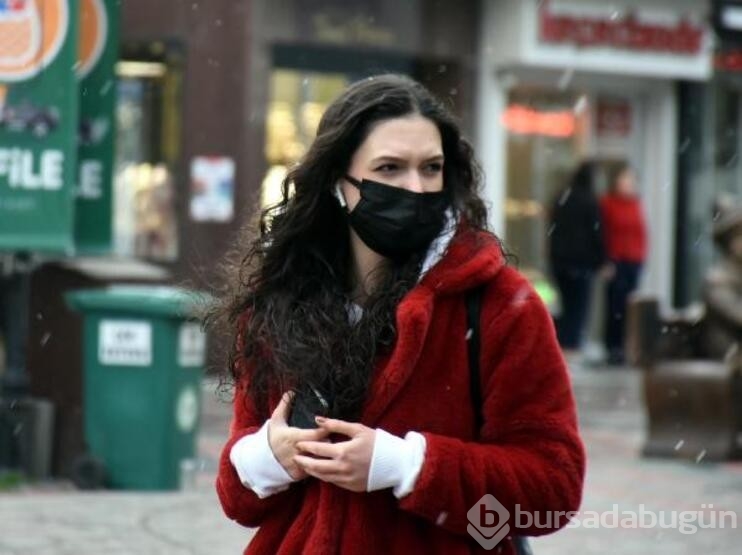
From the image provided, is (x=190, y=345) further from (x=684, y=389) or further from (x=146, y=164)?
(x=146, y=164)

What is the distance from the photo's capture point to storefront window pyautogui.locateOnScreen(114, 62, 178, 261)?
1608 cm

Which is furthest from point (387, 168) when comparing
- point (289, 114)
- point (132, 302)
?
point (289, 114)

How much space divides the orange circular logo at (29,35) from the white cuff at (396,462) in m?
6.65

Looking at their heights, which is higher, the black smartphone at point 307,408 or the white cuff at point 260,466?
the black smartphone at point 307,408

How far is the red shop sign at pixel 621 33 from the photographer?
18609 millimetres

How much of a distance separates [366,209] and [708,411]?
25.5 feet

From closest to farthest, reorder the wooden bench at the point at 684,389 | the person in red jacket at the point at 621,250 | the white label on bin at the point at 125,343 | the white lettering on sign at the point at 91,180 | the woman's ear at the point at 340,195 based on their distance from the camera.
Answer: the woman's ear at the point at 340,195 < the white label on bin at the point at 125,343 < the white lettering on sign at the point at 91,180 < the wooden bench at the point at 684,389 < the person in red jacket at the point at 621,250

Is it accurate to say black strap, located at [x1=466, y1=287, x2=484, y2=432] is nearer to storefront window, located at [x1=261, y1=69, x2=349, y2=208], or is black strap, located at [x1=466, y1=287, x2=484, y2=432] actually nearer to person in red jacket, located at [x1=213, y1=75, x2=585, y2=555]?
person in red jacket, located at [x1=213, y1=75, x2=585, y2=555]

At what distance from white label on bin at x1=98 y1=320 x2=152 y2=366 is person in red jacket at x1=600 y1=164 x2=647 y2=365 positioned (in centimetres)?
932

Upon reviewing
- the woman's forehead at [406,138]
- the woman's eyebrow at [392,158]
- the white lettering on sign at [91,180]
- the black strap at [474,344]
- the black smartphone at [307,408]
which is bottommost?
the white lettering on sign at [91,180]

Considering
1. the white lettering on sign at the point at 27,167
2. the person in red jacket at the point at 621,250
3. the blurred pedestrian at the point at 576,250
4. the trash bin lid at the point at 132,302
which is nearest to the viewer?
the trash bin lid at the point at 132,302

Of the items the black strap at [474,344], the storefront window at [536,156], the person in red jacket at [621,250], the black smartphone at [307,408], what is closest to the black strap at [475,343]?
the black strap at [474,344]

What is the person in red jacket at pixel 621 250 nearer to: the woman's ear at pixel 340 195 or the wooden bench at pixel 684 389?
the wooden bench at pixel 684 389

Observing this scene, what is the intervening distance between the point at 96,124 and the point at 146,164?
611 centimetres
